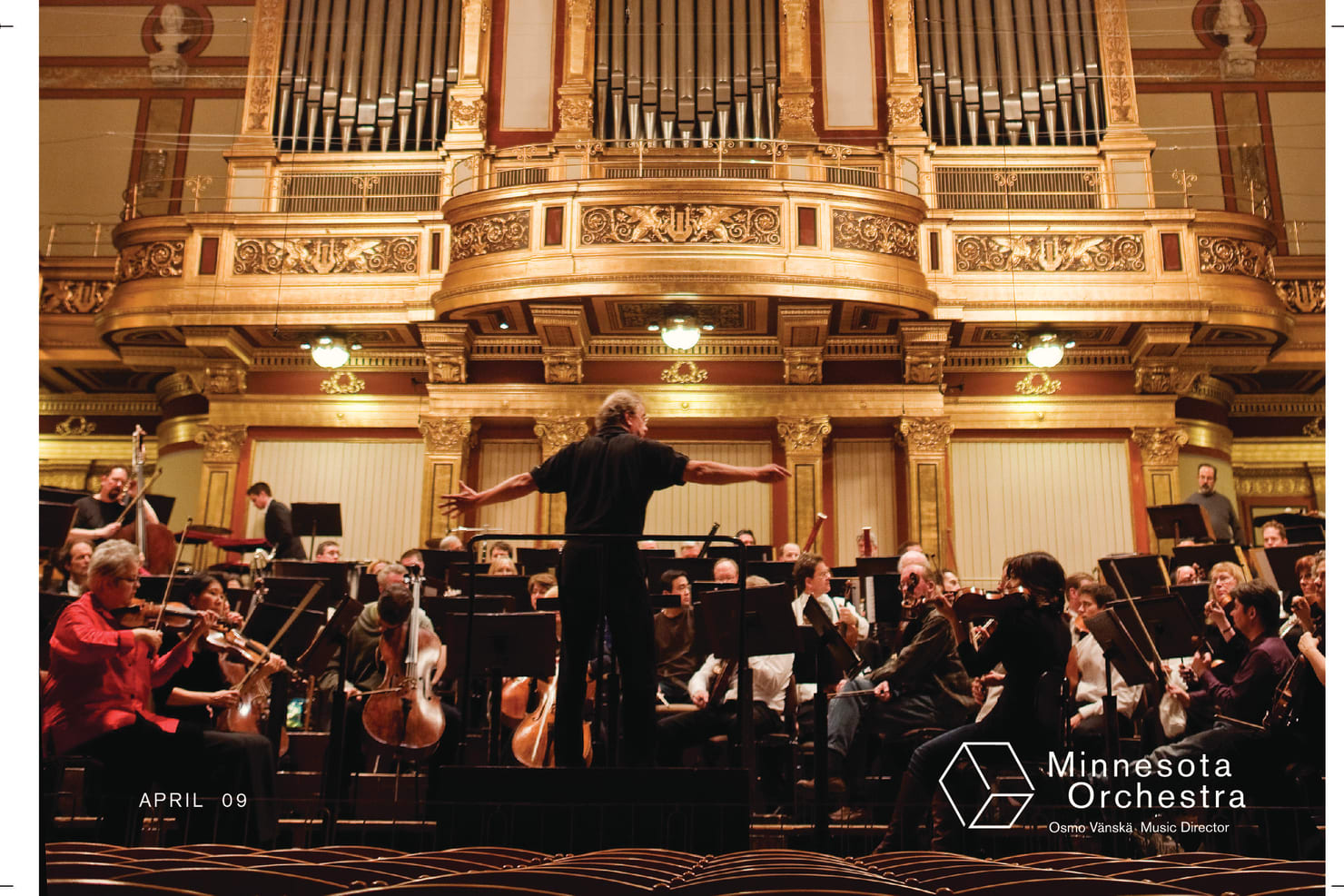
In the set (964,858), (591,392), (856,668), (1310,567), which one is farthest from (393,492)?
(964,858)

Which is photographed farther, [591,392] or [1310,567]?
[591,392]

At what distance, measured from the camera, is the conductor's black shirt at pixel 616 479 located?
4207 mm

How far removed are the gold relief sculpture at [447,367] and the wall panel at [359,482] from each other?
738 mm

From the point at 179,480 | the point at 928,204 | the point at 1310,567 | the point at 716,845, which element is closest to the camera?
the point at 716,845

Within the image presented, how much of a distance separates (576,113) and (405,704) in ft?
23.4

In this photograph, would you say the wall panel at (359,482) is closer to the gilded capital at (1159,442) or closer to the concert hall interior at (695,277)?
the concert hall interior at (695,277)

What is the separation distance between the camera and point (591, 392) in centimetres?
1039

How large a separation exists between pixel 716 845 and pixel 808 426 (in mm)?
6830

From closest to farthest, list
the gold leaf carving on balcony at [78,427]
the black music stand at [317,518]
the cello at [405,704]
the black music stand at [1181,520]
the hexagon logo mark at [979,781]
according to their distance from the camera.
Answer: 1. the hexagon logo mark at [979,781]
2. the cello at [405,704]
3. the black music stand at [1181,520]
4. the black music stand at [317,518]
5. the gold leaf carving on balcony at [78,427]

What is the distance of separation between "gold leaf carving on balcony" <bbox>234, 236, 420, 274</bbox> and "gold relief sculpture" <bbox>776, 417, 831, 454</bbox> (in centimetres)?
356

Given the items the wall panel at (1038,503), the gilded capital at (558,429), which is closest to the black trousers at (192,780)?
the gilded capital at (558,429)

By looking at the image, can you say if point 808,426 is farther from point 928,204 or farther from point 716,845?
point 716,845

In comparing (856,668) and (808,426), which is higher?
(808,426)
